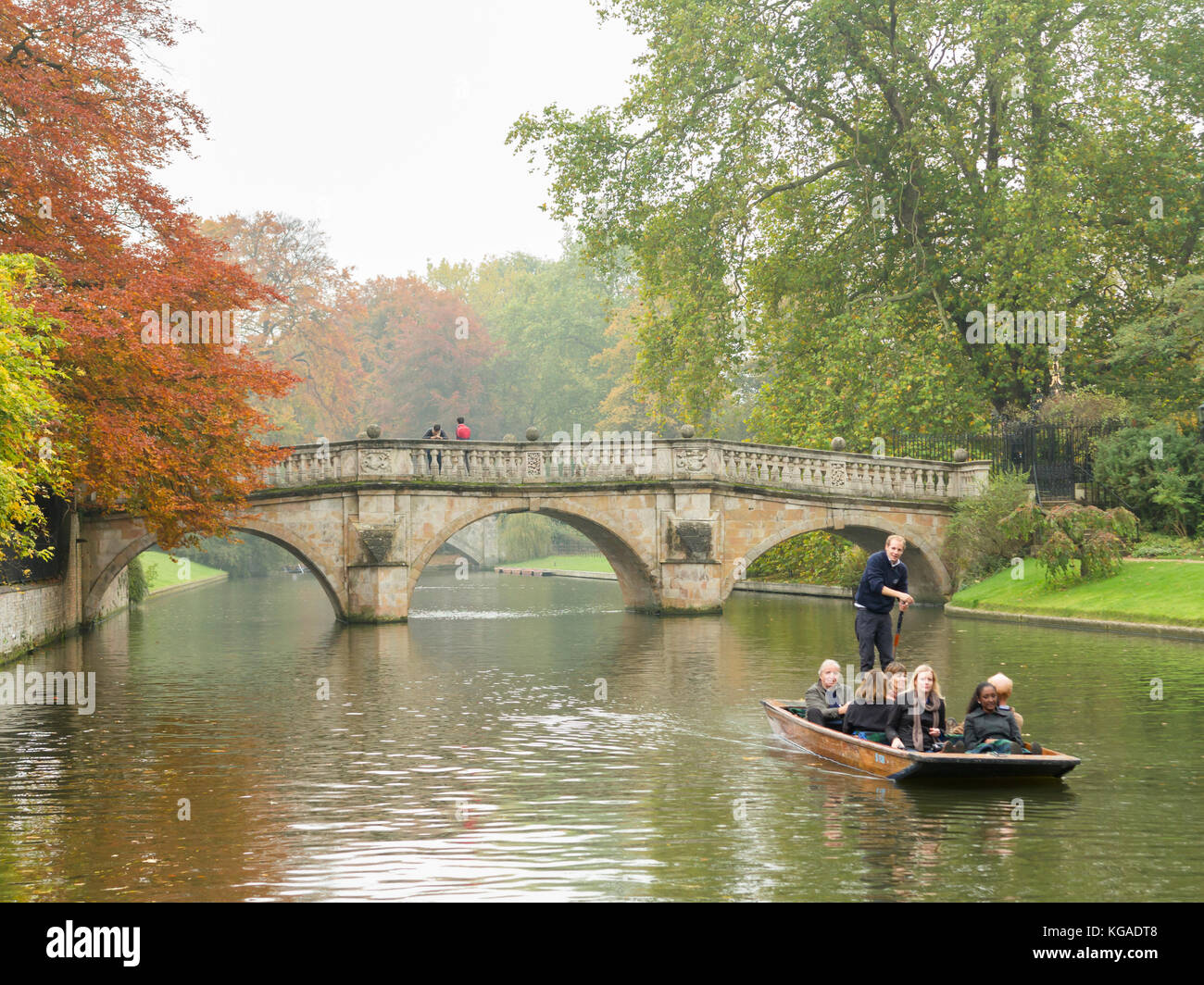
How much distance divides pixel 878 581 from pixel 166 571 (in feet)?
135

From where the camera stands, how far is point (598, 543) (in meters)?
30.5

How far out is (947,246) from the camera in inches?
1278

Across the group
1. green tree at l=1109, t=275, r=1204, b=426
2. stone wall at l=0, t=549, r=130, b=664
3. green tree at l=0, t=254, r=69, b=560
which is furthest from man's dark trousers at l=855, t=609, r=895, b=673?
green tree at l=1109, t=275, r=1204, b=426

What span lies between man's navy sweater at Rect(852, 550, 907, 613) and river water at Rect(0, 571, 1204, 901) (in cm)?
171

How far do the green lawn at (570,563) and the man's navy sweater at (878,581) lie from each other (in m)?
38.6

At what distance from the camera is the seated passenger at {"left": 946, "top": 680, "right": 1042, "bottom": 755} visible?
1020 centimetres

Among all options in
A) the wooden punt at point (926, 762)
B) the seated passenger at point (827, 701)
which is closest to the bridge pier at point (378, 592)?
the seated passenger at point (827, 701)

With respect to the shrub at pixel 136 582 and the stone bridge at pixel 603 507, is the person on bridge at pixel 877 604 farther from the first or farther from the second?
the shrub at pixel 136 582

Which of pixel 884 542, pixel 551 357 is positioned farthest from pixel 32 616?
pixel 551 357

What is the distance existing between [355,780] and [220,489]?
45.3ft

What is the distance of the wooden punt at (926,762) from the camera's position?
9.85 m

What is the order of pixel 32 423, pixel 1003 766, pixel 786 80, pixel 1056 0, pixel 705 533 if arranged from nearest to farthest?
pixel 1003 766, pixel 32 423, pixel 705 533, pixel 1056 0, pixel 786 80

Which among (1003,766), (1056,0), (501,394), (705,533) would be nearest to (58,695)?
(1003,766)

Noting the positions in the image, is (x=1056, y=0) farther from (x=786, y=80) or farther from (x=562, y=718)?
(x=562, y=718)
